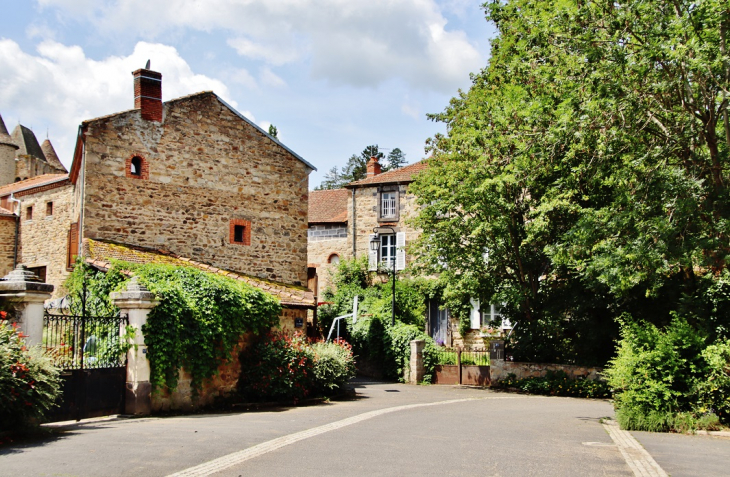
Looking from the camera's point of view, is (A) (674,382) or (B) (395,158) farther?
(B) (395,158)

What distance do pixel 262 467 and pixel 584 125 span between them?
868 cm

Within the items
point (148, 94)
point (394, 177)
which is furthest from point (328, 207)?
point (148, 94)

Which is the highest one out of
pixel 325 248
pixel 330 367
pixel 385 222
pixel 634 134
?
pixel 385 222

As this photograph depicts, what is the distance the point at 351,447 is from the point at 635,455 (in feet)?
12.3

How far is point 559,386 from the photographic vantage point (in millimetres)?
20500

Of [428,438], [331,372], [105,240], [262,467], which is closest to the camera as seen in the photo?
[262,467]

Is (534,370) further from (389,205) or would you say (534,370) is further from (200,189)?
(389,205)

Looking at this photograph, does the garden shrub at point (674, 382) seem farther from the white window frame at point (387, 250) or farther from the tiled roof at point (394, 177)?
the tiled roof at point (394, 177)

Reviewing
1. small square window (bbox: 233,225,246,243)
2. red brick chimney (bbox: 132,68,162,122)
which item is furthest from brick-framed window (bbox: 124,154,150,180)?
small square window (bbox: 233,225,246,243)

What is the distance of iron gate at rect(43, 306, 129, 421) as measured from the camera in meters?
12.0

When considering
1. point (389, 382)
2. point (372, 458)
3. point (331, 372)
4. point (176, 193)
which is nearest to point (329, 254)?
point (389, 382)

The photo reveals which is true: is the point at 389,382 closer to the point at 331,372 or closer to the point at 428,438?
the point at 331,372

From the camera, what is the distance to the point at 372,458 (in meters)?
8.47

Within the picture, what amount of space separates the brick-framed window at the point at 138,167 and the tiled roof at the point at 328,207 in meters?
15.3
